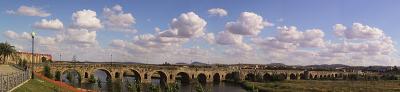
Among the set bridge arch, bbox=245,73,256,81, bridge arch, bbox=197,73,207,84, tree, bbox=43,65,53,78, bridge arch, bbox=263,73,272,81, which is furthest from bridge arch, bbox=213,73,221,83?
tree, bbox=43,65,53,78

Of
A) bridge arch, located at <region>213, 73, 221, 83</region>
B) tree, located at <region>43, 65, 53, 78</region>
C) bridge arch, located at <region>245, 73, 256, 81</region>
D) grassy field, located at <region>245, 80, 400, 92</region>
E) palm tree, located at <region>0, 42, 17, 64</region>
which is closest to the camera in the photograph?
tree, located at <region>43, 65, 53, 78</region>

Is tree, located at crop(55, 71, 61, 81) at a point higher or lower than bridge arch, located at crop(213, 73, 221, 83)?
higher

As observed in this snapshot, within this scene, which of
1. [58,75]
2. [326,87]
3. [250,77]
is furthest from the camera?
[250,77]

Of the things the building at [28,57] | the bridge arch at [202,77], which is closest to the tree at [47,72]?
the building at [28,57]

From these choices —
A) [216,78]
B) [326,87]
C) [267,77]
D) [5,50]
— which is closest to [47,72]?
[5,50]

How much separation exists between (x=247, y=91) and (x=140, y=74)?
28.9 metres

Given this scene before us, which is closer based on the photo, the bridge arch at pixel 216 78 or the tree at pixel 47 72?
the tree at pixel 47 72

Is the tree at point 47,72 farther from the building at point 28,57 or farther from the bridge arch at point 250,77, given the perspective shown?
the bridge arch at point 250,77

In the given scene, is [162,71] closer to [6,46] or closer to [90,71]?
[90,71]

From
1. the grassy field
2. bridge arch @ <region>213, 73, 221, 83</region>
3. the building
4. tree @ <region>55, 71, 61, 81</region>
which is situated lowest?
the grassy field

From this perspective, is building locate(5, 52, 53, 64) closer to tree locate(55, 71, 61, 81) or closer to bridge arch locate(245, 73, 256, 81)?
tree locate(55, 71, 61, 81)

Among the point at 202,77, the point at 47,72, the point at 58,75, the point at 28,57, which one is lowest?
the point at 202,77

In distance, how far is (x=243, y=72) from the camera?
6093 inches

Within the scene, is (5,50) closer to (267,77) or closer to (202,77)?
(202,77)
